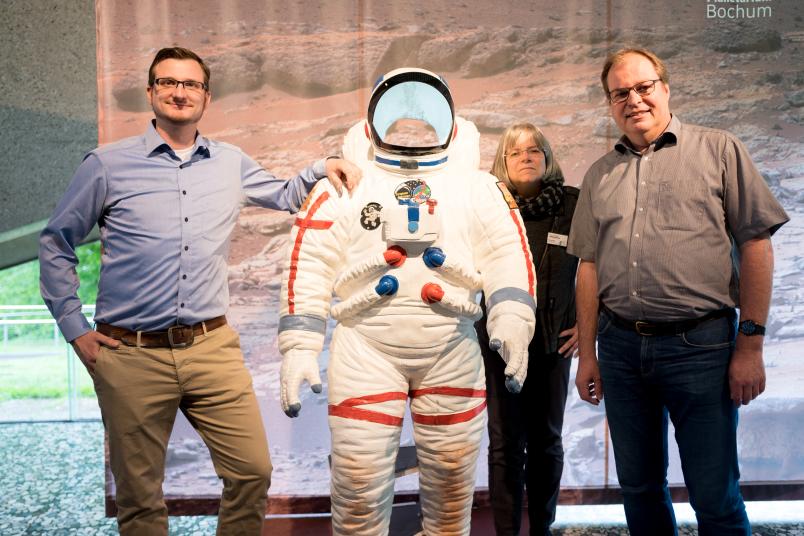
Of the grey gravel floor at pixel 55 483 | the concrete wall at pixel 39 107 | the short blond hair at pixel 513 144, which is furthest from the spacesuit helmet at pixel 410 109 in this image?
the concrete wall at pixel 39 107

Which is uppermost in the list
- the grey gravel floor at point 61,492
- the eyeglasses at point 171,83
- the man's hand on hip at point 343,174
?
the eyeglasses at point 171,83

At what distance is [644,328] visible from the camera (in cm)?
203

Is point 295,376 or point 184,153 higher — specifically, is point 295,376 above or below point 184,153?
below

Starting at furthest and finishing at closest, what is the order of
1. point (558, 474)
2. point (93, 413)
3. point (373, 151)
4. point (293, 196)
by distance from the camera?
point (93, 413) → point (558, 474) → point (293, 196) → point (373, 151)

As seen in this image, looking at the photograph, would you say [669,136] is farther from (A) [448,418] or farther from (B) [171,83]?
(B) [171,83]

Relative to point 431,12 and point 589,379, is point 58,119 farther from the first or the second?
point 589,379

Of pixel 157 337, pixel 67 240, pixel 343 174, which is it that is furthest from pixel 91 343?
pixel 343 174

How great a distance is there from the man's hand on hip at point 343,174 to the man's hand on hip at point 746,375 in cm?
127

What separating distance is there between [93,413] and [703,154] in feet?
16.1

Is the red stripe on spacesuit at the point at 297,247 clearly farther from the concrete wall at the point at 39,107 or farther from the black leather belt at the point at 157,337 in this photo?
the concrete wall at the point at 39,107

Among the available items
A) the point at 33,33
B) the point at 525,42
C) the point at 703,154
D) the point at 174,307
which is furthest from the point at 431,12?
the point at 33,33

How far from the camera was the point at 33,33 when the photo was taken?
4453 mm

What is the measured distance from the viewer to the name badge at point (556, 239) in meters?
2.49

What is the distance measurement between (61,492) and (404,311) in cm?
262
